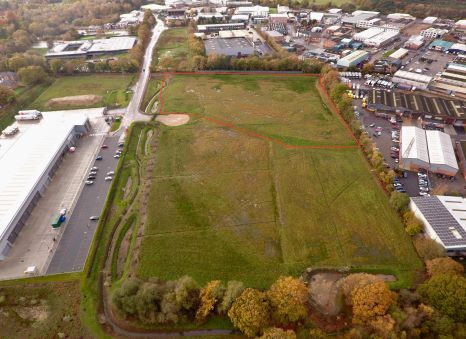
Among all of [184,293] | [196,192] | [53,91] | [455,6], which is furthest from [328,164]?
[455,6]

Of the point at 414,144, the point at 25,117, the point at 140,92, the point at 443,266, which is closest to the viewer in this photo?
the point at 443,266

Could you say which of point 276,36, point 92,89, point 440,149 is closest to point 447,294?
point 440,149

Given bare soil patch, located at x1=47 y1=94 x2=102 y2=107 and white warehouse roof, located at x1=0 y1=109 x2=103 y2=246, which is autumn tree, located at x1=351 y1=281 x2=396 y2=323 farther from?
bare soil patch, located at x1=47 y1=94 x2=102 y2=107

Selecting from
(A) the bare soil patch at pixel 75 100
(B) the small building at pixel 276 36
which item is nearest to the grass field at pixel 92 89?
(A) the bare soil patch at pixel 75 100

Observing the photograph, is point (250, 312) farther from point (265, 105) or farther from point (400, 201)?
point (265, 105)

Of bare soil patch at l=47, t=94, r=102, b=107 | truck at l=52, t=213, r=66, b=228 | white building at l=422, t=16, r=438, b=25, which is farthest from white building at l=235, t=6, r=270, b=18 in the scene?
truck at l=52, t=213, r=66, b=228
